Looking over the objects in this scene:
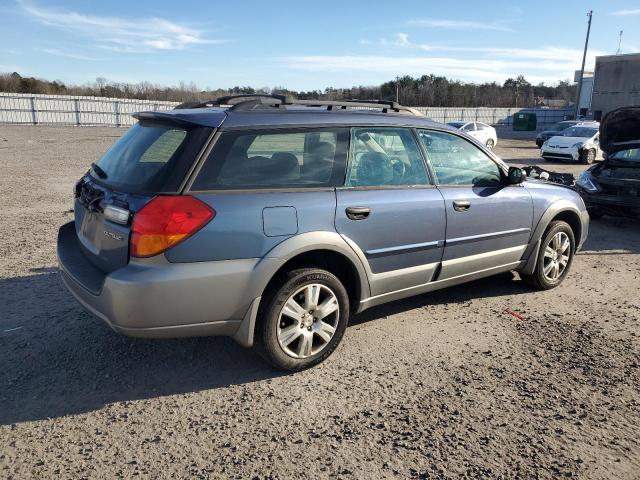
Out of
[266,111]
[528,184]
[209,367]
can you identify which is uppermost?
[266,111]

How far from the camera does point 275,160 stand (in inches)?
138

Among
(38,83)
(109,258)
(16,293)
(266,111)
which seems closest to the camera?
(109,258)

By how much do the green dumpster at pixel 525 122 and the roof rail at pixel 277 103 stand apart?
154 ft

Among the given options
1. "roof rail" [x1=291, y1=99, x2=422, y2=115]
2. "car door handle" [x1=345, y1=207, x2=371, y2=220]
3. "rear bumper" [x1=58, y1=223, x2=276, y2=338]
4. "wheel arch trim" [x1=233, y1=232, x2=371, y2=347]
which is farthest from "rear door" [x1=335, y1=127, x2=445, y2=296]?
"rear bumper" [x1=58, y1=223, x2=276, y2=338]

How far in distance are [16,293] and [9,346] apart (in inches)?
45.3

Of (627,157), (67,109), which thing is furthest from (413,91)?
(627,157)

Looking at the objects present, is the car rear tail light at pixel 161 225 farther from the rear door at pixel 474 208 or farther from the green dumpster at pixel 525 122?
the green dumpster at pixel 525 122

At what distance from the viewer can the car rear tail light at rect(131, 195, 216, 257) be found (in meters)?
2.97

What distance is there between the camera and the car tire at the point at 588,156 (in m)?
20.4

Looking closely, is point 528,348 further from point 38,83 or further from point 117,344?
point 38,83

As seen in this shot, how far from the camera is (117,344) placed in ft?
12.8

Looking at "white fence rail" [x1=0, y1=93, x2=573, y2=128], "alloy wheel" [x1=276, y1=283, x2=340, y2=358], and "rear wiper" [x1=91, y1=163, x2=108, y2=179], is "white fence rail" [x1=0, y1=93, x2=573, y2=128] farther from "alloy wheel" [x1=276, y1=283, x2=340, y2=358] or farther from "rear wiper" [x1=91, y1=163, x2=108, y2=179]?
"alloy wheel" [x1=276, y1=283, x2=340, y2=358]

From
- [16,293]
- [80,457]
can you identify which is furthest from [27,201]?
[80,457]

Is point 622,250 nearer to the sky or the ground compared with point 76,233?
nearer to the ground
